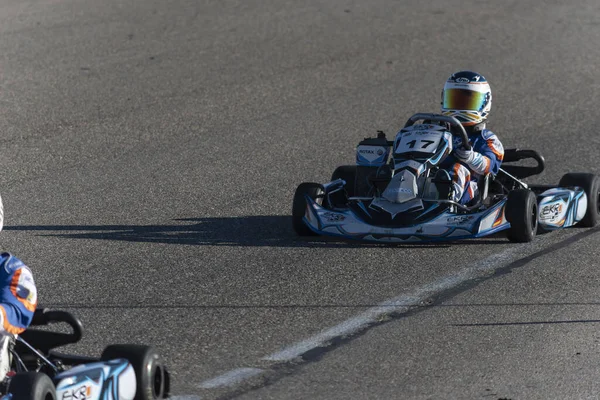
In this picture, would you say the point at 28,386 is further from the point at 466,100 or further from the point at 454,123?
the point at 466,100

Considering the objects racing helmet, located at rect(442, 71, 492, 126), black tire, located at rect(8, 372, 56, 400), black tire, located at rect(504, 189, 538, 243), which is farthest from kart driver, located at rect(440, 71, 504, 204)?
black tire, located at rect(8, 372, 56, 400)

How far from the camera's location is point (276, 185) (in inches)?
374

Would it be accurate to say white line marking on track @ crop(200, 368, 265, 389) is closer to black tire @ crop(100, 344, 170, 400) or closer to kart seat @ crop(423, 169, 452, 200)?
black tire @ crop(100, 344, 170, 400)

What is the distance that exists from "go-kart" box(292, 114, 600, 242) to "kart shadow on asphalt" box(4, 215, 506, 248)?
13cm

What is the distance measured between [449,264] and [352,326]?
59.4 inches

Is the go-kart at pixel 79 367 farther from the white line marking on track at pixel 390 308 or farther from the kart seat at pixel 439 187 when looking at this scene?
the kart seat at pixel 439 187

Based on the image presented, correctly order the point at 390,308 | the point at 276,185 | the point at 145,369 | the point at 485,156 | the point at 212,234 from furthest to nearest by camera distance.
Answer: the point at 276,185, the point at 485,156, the point at 212,234, the point at 390,308, the point at 145,369

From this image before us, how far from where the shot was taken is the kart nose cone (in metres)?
7.74

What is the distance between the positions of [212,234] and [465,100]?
2.09 meters

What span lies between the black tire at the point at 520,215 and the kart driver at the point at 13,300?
3.90 m

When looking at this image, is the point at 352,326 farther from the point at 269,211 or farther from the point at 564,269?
the point at 269,211

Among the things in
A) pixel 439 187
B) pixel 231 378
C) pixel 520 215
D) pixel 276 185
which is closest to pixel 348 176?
pixel 439 187

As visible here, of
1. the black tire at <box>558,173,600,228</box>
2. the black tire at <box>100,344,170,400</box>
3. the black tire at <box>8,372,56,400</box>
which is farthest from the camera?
the black tire at <box>558,173,600,228</box>

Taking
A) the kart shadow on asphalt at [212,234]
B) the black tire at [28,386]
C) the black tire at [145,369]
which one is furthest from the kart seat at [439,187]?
the black tire at [28,386]
